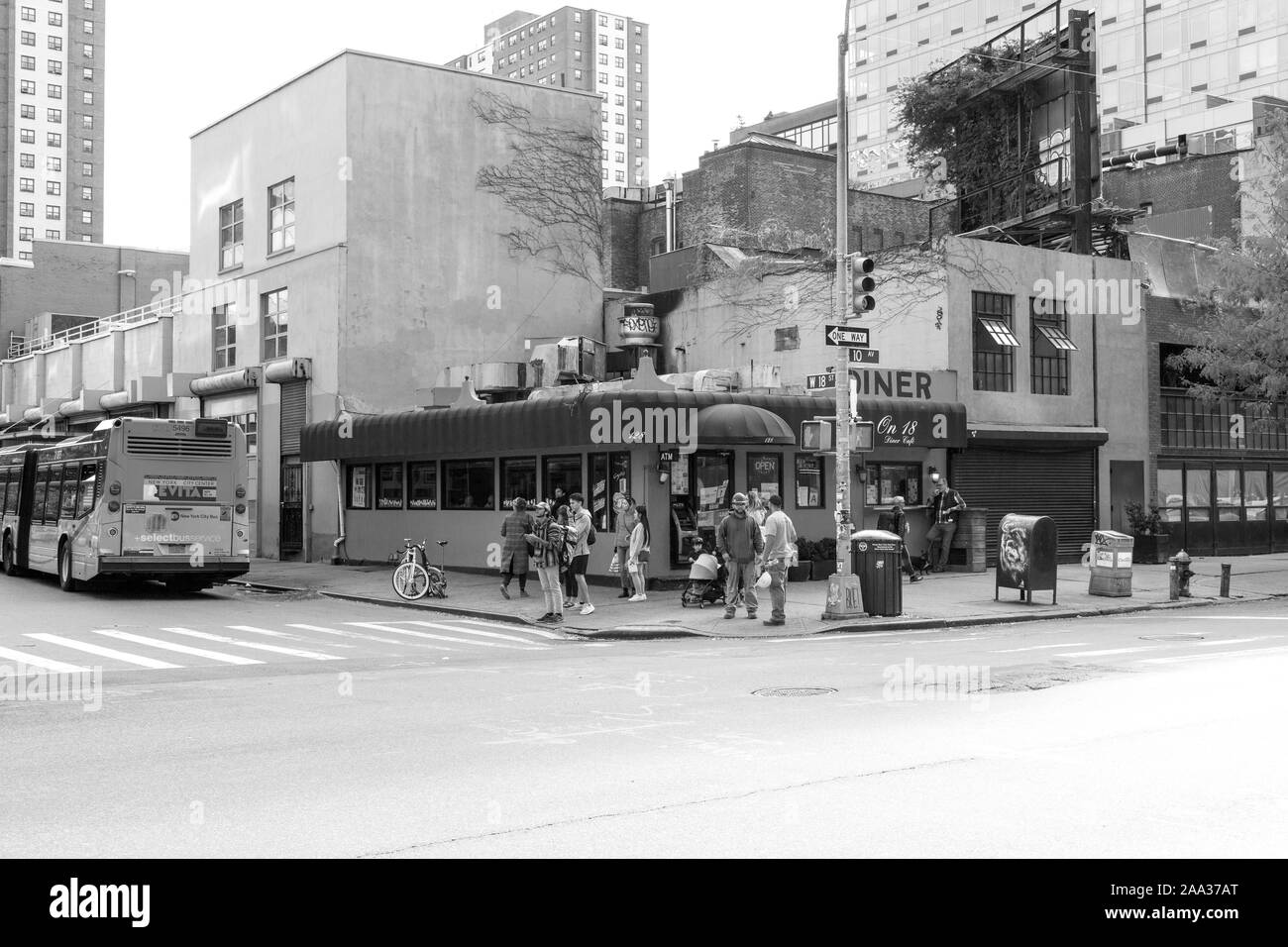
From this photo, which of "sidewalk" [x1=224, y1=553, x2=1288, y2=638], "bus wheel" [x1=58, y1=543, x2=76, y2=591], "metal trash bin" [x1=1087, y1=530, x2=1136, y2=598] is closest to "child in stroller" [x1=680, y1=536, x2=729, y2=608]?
"sidewalk" [x1=224, y1=553, x2=1288, y2=638]

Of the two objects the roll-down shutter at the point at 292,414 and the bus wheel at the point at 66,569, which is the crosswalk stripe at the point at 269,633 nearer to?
the bus wheel at the point at 66,569

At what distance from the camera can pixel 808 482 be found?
86.8 feet

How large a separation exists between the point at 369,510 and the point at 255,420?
21.9ft

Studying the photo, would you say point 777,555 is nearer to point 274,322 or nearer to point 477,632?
point 477,632

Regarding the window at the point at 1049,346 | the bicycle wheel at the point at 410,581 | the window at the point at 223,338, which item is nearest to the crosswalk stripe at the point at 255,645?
the bicycle wheel at the point at 410,581

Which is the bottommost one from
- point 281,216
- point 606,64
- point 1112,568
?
point 1112,568

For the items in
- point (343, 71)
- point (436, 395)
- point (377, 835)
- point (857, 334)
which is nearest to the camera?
point (377, 835)

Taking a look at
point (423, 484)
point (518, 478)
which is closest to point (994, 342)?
point (518, 478)

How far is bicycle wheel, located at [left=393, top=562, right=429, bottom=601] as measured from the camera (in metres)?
23.2

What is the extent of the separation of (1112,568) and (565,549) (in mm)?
10168

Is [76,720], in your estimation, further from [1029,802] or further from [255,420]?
[255,420]

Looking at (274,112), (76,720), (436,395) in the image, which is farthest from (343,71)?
(76,720)

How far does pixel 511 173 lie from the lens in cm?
3506

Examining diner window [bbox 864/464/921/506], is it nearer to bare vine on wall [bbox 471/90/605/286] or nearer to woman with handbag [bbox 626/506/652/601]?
woman with handbag [bbox 626/506/652/601]
